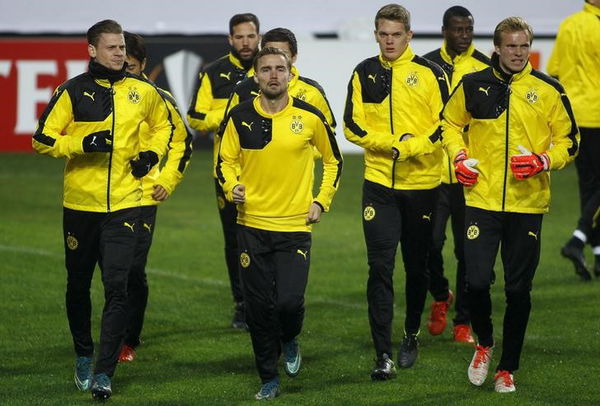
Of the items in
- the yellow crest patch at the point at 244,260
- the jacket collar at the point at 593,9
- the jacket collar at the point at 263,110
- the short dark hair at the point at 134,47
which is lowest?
the yellow crest patch at the point at 244,260

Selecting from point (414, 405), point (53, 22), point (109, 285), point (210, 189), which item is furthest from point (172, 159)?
point (53, 22)

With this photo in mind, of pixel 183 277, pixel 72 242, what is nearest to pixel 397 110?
pixel 72 242

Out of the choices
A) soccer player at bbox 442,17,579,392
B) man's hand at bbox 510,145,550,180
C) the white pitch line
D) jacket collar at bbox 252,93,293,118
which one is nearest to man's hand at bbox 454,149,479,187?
soccer player at bbox 442,17,579,392

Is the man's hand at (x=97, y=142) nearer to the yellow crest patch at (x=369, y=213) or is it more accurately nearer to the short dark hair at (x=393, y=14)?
the yellow crest patch at (x=369, y=213)

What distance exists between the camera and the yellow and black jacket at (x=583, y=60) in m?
12.0

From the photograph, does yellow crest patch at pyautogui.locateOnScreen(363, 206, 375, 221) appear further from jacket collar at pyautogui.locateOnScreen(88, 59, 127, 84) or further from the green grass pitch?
jacket collar at pyautogui.locateOnScreen(88, 59, 127, 84)

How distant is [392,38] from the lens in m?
8.78

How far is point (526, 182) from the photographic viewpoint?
8.19m

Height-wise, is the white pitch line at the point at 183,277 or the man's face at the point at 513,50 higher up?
the man's face at the point at 513,50

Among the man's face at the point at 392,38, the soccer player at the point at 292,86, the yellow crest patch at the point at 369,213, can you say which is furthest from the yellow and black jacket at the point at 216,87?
the yellow crest patch at the point at 369,213

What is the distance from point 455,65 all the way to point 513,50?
201cm

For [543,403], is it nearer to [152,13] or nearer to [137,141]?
[137,141]

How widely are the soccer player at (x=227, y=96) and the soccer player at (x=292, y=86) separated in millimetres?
505

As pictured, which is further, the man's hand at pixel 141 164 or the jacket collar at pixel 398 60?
the jacket collar at pixel 398 60
